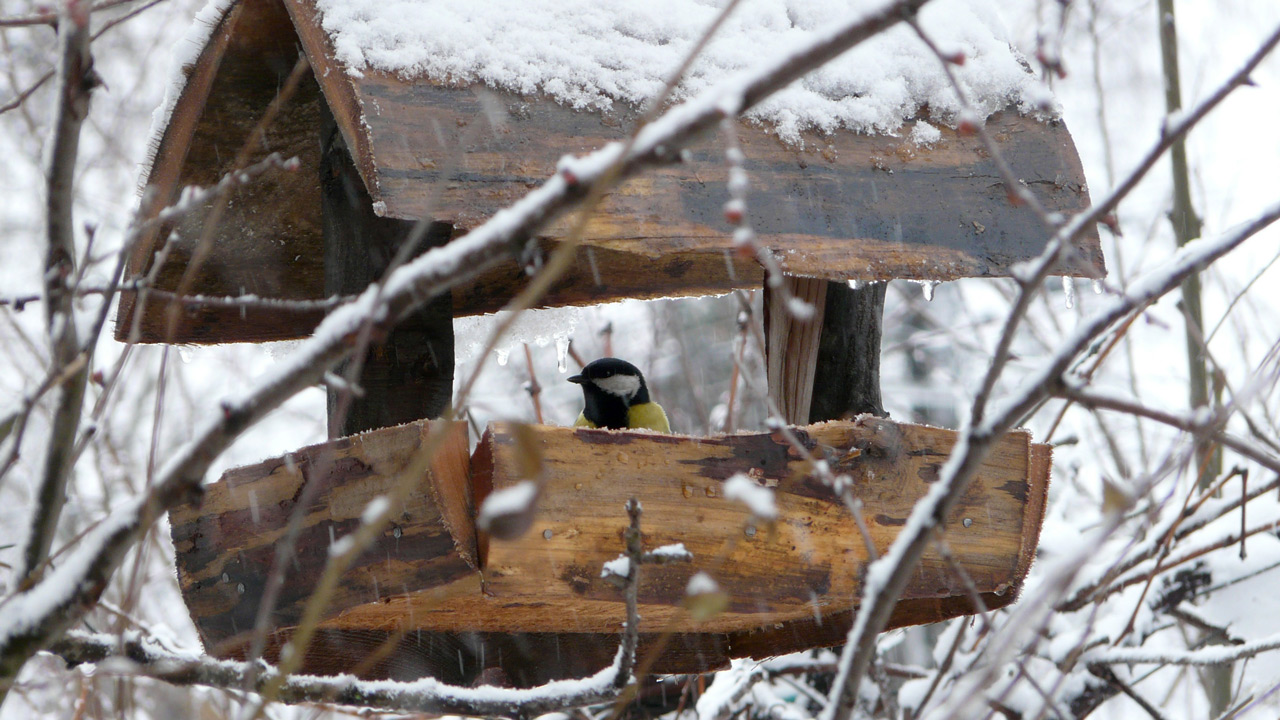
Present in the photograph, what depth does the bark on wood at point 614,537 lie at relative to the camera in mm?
1704

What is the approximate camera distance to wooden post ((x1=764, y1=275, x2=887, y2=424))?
259cm

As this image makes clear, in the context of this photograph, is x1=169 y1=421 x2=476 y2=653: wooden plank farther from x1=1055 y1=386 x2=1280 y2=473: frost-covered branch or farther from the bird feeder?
x1=1055 y1=386 x2=1280 y2=473: frost-covered branch

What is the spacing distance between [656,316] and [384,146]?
7.73 m

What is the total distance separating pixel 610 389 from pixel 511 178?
6.28 feet

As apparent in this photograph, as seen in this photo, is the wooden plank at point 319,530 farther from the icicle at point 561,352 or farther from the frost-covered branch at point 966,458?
the icicle at point 561,352

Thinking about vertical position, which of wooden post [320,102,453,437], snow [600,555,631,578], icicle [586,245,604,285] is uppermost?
icicle [586,245,604,285]

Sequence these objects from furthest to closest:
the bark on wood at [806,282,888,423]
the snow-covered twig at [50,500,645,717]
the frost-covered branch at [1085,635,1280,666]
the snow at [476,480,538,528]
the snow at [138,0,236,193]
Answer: the bark on wood at [806,282,888,423], the frost-covered branch at [1085,635,1280,666], the snow at [138,0,236,193], the snow-covered twig at [50,500,645,717], the snow at [476,480,538,528]

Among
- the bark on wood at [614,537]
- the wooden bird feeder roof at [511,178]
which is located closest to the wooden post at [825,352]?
the wooden bird feeder roof at [511,178]

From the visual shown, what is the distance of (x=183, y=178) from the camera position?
2.48 m

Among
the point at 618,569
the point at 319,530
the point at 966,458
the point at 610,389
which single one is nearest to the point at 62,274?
the point at 319,530

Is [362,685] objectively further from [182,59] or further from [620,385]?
[620,385]

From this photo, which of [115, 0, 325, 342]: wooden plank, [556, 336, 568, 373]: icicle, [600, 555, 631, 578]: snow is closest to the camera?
[600, 555, 631, 578]: snow

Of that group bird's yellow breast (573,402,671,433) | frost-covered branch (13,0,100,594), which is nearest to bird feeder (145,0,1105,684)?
frost-covered branch (13,0,100,594)

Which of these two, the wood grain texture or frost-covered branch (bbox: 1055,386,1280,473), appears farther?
the wood grain texture
